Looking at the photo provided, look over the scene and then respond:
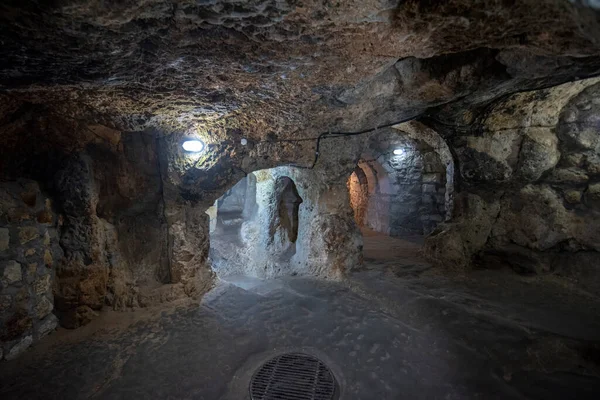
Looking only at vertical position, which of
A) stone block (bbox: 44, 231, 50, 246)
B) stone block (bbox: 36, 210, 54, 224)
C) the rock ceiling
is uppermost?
the rock ceiling

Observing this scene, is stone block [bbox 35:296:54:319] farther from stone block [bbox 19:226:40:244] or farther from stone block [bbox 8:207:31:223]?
stone block [bbox 8:207:31:223]

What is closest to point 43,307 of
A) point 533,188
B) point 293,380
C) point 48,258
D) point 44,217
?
point 48,258

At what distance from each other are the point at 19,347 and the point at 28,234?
3.28 ft

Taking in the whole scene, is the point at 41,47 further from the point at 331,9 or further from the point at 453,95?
the point at 453,95

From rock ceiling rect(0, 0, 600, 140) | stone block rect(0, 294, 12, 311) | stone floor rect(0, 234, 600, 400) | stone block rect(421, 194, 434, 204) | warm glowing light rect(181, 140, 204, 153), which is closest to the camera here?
rock ceiling rect(0, 0, 600, 140)

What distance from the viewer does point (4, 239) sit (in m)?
2.45

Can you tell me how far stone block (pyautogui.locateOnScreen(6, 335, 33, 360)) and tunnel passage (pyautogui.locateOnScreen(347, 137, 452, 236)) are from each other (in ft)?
27.2

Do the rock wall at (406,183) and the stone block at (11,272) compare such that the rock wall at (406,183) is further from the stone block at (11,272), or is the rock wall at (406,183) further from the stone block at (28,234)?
the stone block at (11,272)

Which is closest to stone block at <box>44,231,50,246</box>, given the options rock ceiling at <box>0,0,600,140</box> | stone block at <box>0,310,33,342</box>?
stone block at <box>0,310,33,342</box>

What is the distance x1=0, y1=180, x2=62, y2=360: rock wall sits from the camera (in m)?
2.45

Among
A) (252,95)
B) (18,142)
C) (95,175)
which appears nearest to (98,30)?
(252,95)

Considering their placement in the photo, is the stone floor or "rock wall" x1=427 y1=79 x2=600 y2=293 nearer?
the stone floor

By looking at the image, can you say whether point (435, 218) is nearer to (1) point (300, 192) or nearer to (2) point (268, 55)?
(1) point (300, 192)

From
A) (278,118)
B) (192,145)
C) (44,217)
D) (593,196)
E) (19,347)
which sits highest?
(278,118)
